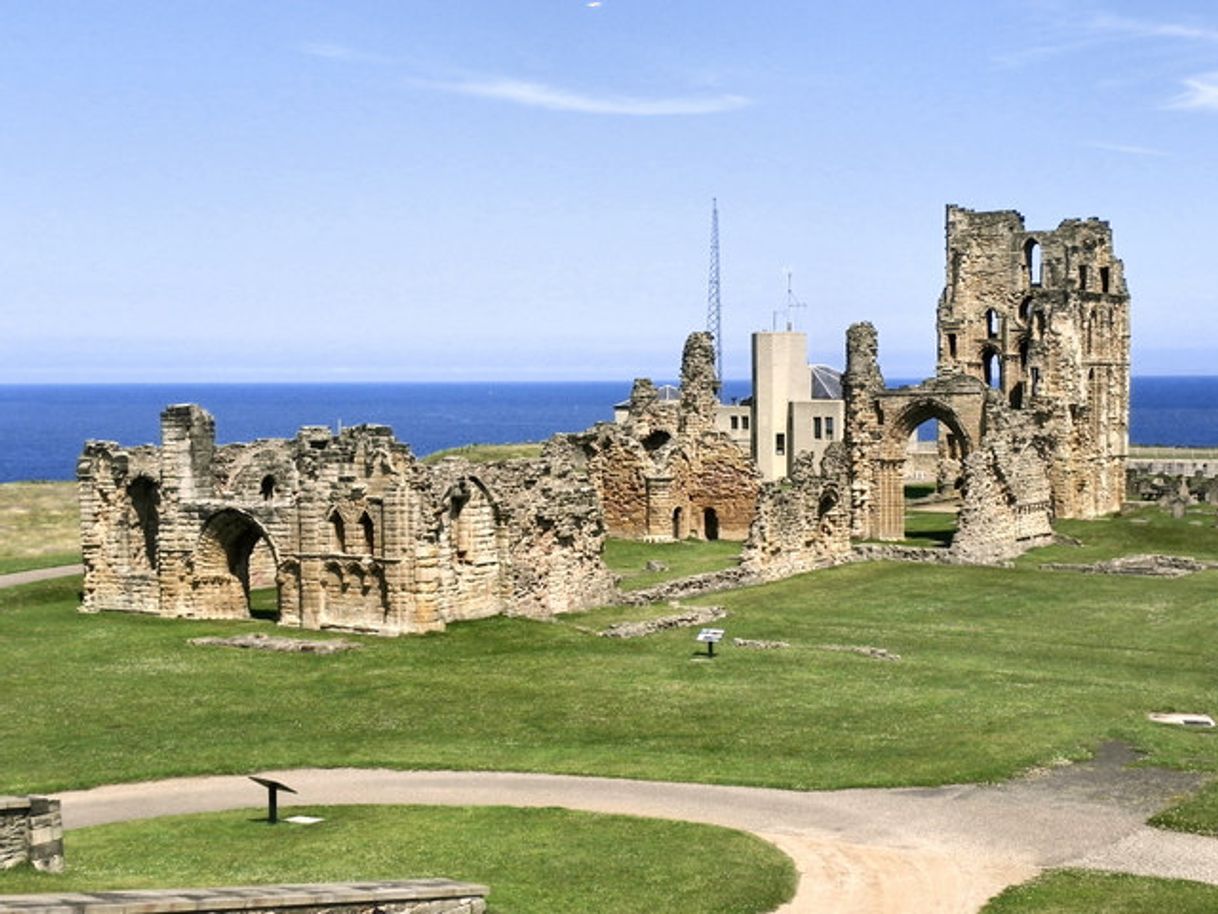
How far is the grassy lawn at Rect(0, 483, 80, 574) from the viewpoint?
55.8m

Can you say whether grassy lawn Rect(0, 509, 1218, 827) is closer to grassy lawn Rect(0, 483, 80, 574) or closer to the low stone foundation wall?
the low stone foundation wall

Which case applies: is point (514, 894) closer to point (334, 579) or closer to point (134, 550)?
point (334, 579)

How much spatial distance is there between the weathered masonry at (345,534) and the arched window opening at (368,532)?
32 mm

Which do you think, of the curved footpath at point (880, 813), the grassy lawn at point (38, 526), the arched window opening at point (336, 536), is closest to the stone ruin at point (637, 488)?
the arched window opening at point (336, 536)

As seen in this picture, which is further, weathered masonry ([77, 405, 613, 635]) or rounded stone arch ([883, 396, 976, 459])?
rounded stone arch ([883, 396, 976, 459])

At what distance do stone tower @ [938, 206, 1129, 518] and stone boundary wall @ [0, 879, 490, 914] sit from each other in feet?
163

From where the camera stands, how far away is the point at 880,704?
30.0 meters

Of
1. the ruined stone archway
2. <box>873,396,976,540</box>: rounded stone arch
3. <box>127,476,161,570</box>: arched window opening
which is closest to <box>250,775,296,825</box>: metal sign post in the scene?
<box>127,476,161,570</box>: arched window opening

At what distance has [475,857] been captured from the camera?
798 inches

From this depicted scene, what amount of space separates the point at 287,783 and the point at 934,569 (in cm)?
3065

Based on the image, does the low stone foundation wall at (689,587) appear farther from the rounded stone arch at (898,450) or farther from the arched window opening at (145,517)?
the rounded stone arch at (898,450)

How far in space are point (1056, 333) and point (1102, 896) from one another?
5059 centimetres

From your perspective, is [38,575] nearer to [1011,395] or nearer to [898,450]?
[898,450]

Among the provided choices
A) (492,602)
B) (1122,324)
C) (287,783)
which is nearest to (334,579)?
(492,602)
